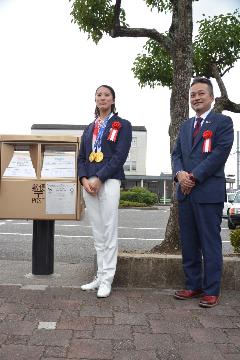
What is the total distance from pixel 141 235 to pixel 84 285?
7470 millimetres

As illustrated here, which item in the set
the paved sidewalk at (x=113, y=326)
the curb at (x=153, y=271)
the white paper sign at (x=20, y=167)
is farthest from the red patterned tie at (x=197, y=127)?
the white paper sign at (x=20, y=167)

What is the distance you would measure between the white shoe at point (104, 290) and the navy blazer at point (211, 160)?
106 cm

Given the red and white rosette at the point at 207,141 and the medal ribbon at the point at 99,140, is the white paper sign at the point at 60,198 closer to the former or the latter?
the medal ribbon at the point at 99,140

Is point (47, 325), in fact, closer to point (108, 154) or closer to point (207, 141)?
point (108, 154)

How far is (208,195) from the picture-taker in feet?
13.4

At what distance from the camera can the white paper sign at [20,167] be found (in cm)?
471

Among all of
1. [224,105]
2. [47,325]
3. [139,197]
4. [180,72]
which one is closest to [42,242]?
[47,325]

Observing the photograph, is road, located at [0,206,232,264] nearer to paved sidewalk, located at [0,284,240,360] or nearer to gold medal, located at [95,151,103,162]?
paved sidewalk, located at [0,284,240,360]

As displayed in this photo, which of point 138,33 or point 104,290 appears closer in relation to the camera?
point 104,290

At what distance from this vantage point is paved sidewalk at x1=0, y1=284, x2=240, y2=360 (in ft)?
9.56

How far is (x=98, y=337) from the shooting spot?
3.17 meters

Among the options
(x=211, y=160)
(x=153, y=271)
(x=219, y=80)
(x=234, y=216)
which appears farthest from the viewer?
(x=234, y=216)

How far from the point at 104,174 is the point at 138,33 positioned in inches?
87.8

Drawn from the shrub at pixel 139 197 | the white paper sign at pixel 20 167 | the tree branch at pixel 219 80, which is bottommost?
the shrub at pixel 139 197
